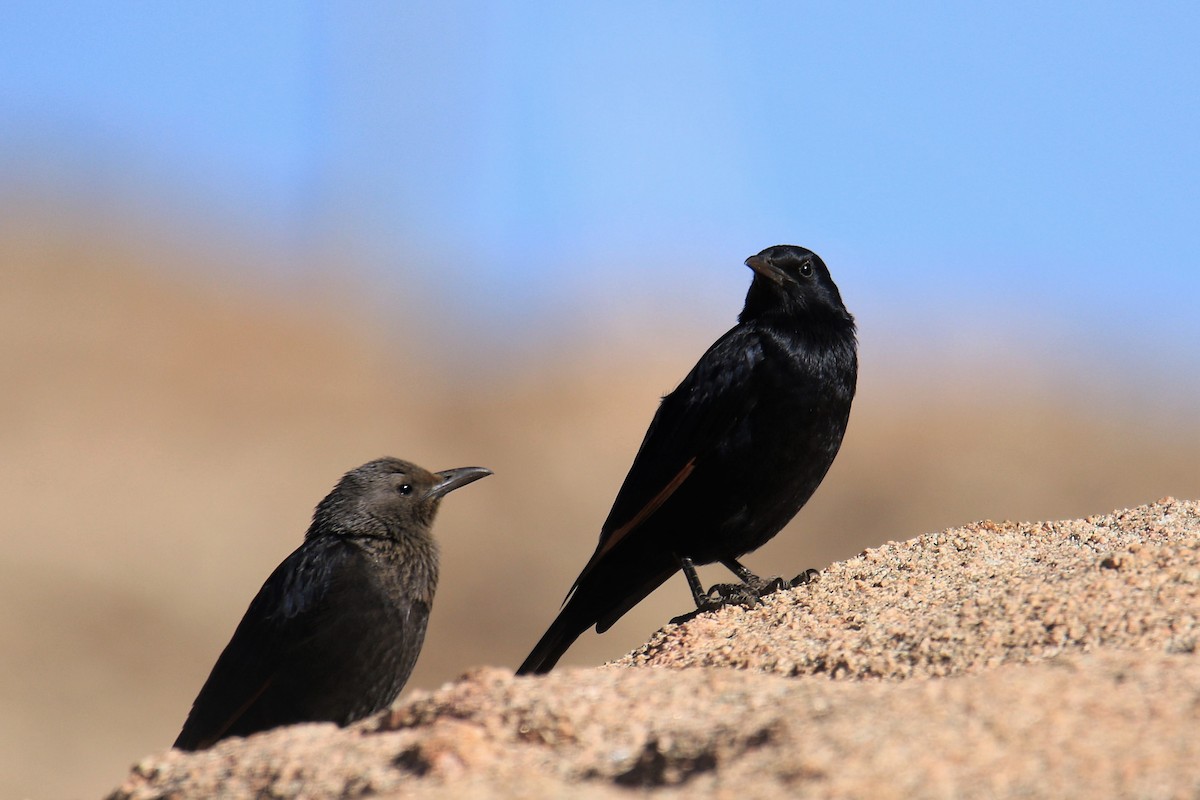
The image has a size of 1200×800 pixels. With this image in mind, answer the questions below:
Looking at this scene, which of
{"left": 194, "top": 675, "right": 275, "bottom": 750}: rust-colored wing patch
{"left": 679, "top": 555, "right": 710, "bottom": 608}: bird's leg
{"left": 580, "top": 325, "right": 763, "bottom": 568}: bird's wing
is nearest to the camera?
{"left": 194, "top": 675, "right": 275, "bottom": 750}: rust-colored wing patch

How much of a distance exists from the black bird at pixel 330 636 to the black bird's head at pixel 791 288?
180cm

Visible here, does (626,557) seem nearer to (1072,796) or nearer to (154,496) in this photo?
(1072,796)

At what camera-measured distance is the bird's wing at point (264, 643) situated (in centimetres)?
555

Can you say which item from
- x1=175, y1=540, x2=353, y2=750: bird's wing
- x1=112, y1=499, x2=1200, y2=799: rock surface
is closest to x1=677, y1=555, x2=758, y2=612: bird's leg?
x1=112, y1=499, x2=1200, y2=799: rock surface

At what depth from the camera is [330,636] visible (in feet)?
18.0

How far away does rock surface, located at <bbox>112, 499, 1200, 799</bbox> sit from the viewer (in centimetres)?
263

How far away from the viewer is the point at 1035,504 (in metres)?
18.1

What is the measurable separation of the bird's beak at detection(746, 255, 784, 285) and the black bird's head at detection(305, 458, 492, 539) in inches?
57.4

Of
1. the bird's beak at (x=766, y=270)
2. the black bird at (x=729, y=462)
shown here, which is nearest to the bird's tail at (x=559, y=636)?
the black bird at (x=729, y=462)

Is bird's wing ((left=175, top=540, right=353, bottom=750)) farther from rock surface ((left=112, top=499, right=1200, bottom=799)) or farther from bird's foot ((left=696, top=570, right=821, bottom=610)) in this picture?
rock surface ((left=112, top=499, right=1200, bottom=799))

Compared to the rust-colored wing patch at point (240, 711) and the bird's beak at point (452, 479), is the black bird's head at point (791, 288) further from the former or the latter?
the rust-colored wing patch at point (240, 711)

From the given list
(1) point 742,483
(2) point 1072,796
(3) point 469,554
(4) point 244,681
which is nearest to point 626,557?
(1) point 742,483

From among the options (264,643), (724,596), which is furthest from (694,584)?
(264,643)

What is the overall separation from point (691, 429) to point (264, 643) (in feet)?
6.17
